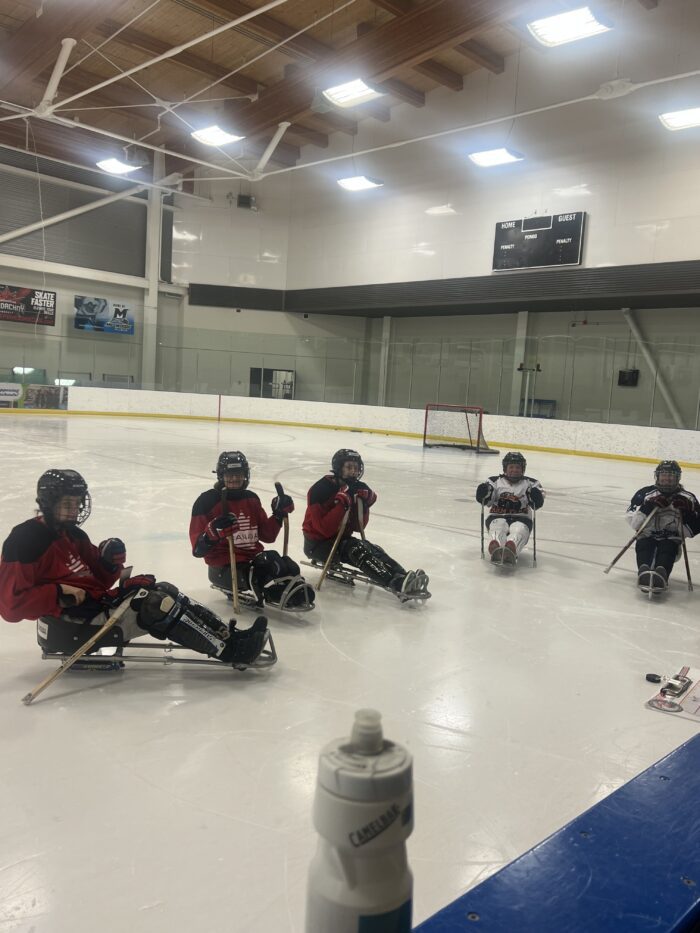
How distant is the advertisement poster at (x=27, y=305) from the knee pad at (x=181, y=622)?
19.6 m

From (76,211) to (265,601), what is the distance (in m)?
20.1

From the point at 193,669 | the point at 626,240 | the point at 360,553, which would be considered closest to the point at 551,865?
the point at 193,669

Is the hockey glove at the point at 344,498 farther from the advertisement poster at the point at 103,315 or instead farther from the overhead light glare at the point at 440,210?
the advertisement poster at the point at 103,315

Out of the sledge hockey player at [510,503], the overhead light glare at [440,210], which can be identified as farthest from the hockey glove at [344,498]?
the overhead light glare at [440,210]

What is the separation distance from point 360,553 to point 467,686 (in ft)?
4.79

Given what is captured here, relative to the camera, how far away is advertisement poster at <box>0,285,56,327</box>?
19750 mm

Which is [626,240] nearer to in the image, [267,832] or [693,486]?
[693,486]

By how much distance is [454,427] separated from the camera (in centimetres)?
1700

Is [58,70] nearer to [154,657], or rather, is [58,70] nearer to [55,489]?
[55,489]

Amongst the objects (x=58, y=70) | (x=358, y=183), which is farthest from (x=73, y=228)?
(x=58, y=70)

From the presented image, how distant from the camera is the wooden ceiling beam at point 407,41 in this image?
1123 cm

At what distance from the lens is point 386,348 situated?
21.5m

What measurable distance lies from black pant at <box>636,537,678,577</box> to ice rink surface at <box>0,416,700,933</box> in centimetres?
22

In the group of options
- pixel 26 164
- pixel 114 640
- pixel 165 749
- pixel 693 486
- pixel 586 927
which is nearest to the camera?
pixel 586 927
